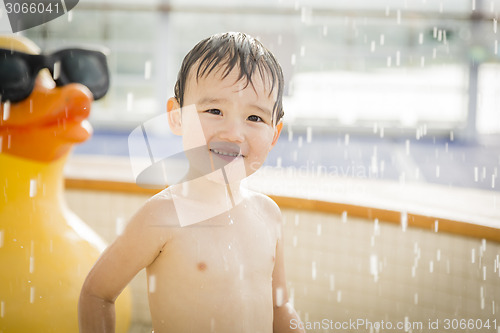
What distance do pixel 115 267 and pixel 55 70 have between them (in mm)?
639

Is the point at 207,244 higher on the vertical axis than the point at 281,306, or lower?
higher

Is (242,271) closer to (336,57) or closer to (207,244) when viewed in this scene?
(207,244)

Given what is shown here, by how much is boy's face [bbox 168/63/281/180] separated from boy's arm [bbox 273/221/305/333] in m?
0.31

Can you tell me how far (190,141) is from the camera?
3.38ft

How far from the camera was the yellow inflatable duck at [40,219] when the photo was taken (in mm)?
1353

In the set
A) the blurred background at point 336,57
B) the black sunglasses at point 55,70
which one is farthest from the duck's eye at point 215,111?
the blurred background at point 336,57

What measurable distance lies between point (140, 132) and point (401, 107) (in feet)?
42.2

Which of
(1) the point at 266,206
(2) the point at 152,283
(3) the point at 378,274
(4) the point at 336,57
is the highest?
(4) the point at 336,57

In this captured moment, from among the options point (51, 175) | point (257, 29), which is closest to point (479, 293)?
point (51, 175)

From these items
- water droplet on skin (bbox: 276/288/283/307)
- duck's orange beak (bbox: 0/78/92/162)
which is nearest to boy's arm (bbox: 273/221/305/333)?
water droplet on skin (bbox: 276/288/283/307)

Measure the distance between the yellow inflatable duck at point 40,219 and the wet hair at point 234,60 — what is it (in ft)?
1.46

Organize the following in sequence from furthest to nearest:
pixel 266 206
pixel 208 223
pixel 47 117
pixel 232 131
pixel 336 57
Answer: pixel 336 57 → pixel 47 117 → pixel 266 206 → pixel 208 223 → pixel 232 131

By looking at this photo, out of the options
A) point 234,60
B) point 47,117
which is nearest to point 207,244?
point 234,60

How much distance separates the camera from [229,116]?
1.01 m
